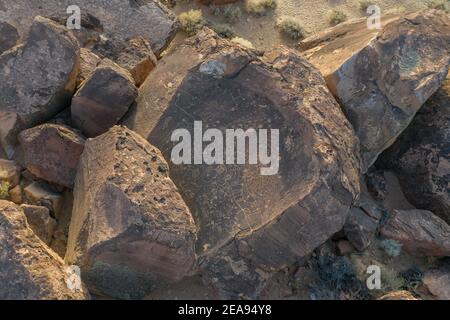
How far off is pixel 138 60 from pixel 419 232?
4695 millimetres

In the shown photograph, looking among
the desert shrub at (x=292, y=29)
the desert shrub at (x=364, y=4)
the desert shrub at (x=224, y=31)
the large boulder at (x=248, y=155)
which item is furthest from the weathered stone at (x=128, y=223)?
the desert shrub at (x=364, y=4)

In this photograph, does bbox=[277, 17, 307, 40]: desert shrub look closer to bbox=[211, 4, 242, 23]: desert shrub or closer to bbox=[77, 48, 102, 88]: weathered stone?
bbox=[211, 4, 242, 23]: desert shrub

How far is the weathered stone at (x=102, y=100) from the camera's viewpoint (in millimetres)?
5879

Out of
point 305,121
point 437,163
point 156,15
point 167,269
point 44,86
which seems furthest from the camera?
point 156,15

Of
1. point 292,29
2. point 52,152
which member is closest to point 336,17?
point 292,29

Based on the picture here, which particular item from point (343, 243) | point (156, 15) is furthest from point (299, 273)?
point (156, 15)

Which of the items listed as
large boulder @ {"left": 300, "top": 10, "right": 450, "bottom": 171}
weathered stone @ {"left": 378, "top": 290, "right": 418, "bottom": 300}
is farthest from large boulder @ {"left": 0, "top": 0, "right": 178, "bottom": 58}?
weathered stone @ {"left": 378, "top": 290, "right": 418, "bottom": 300}

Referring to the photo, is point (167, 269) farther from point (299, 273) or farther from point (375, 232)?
point (375, 232)

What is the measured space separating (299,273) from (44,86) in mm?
4102

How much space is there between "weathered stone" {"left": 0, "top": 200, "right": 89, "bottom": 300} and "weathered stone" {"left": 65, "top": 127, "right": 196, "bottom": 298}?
0.33 meters

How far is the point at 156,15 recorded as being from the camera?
25.5ft

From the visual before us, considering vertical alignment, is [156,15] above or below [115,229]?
above

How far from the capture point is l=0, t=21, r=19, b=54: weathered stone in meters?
6.70

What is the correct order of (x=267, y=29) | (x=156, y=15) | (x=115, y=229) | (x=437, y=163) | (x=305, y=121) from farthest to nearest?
(x=267, y=29), (x=156, y=15), (x=437, y=163), (x=305, y=121), (x=115, y=229)
